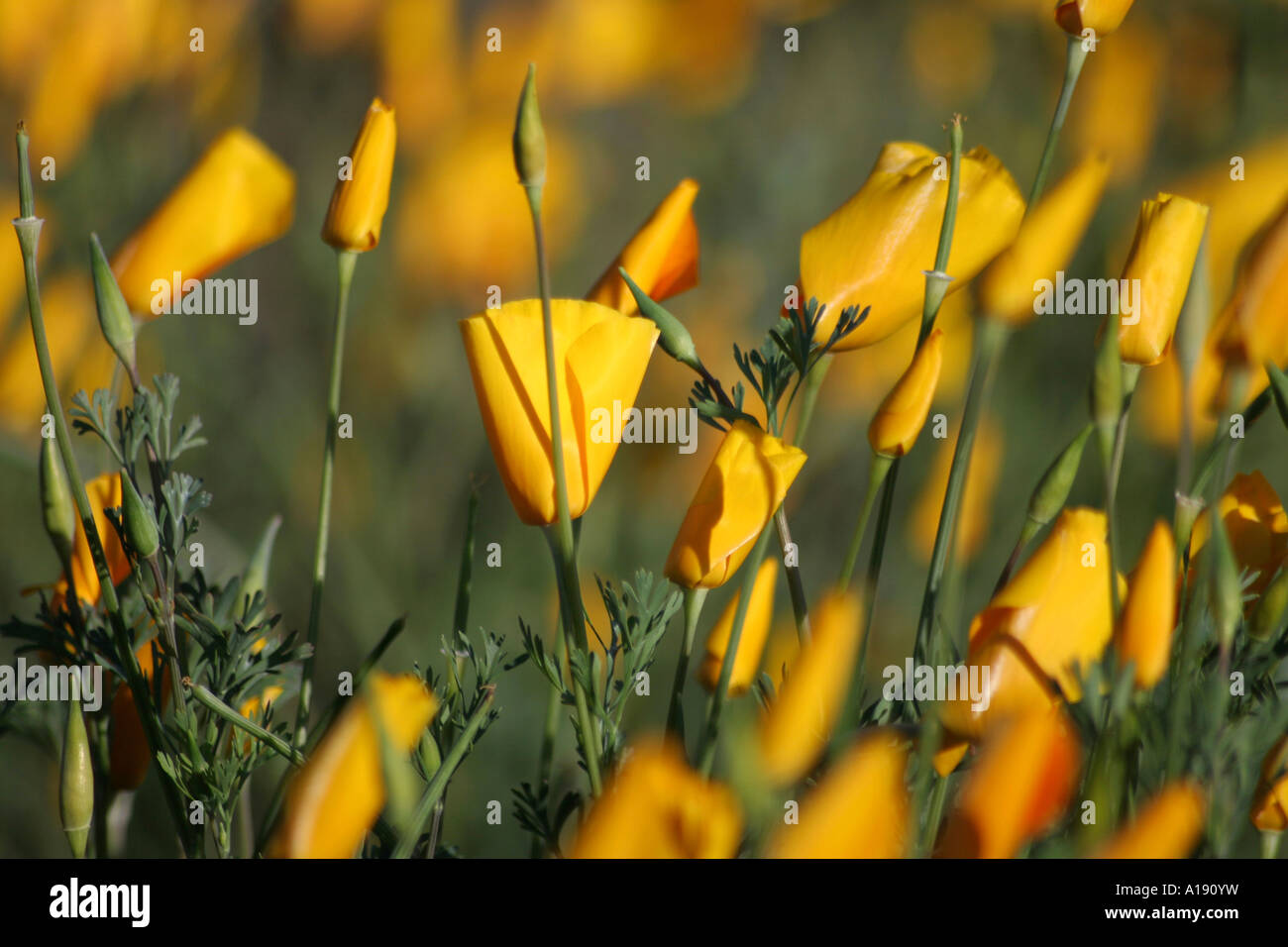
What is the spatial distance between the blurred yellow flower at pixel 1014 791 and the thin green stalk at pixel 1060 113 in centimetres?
16

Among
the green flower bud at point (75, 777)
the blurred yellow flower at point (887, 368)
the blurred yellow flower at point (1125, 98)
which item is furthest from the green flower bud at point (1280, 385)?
the blurred yellow flower at point (1125, 98)

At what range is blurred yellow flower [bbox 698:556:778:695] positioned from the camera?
35cm

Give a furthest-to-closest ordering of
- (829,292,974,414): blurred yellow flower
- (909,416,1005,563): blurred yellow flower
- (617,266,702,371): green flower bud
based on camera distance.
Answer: (829,292,974,414): blurred yellow flower < (909,416,1005,563): blurred yellow flower < (617,266,702,371): green flower bud

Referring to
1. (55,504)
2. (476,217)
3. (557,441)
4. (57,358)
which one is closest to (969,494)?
(557,441)

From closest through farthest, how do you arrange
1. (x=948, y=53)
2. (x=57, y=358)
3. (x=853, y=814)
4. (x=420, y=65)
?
(x=853, y=814)
(x=57, y=358)
(x=420, y=65)
(x=948, y=53)

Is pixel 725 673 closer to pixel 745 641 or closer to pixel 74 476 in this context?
pixel 745 641

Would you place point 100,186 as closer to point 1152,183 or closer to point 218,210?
point 218,210

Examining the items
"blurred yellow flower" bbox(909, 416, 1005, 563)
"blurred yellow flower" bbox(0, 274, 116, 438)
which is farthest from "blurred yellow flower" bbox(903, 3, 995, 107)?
"blurred yellow flower" bbox(0, 274, 116, 438)

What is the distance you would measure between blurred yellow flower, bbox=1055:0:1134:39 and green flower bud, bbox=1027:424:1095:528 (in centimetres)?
12

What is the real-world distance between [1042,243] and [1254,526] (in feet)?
0.39

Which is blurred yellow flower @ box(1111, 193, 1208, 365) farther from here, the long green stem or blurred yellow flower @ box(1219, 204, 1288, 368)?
the long green stem

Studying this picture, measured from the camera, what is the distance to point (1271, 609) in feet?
0.97

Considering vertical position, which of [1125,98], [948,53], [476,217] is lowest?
[476,217]

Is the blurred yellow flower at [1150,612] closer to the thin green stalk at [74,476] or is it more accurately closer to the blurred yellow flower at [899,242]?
the blurred yellow flower at [899,242]
